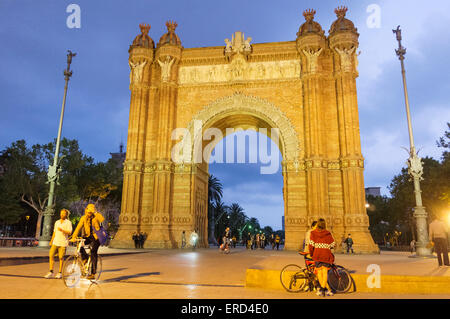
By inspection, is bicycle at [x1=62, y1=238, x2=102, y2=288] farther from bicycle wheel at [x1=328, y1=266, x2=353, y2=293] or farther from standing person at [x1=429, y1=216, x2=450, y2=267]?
standing person at [x1=429, y1=216, x2=450, y2=267]

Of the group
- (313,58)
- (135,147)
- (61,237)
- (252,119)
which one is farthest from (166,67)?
(61,237)

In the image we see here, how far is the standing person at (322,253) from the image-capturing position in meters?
6.70

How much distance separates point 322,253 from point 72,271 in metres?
5.39

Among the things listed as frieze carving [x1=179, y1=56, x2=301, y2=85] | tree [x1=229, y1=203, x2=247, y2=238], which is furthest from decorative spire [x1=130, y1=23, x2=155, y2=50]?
tree [x1=229, y1=203, x2=247, y2=238]

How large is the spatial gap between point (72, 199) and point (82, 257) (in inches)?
1234

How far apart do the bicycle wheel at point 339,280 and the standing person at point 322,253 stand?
274mm

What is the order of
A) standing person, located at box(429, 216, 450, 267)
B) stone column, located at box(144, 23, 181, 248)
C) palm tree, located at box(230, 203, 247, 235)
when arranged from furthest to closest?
palm tree, located at box(230, 203, 247, 235) → stone column, located at box(144, 23, 181, 248) → standing person, located at box(429, 216, 450, 267)

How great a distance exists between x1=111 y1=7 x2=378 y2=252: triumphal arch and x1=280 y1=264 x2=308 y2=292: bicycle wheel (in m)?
16.3

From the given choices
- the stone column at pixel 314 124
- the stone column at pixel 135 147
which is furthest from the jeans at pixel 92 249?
the stone column at pixel 135 147

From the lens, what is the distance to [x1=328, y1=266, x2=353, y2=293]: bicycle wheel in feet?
23.0

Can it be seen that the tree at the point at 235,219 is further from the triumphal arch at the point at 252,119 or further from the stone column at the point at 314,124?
the stone column at the point at 314,124

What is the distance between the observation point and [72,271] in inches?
287
